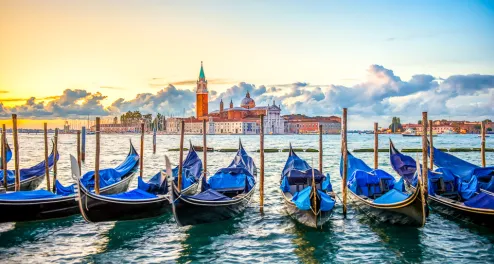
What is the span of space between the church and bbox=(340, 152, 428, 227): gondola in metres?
68.6

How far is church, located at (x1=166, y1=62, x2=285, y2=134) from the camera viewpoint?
76.6 m

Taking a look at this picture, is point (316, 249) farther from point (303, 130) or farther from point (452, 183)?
point (303, 130)

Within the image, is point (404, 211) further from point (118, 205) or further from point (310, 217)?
point (118, 205)

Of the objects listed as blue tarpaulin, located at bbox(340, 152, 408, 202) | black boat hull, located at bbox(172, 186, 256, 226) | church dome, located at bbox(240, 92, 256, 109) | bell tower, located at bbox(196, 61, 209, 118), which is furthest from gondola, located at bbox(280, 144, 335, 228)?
church dome, located at bbox(240, 92, 256, 109)

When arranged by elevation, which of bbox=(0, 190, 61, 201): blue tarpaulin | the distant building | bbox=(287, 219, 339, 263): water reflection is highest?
the distant building

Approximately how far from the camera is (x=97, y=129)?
260 inches

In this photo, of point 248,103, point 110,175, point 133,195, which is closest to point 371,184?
point 133,195

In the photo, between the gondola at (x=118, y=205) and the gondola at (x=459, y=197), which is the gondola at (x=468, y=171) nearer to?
the gondola at (x=459, y=197)

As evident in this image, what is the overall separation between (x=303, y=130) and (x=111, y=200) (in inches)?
3032

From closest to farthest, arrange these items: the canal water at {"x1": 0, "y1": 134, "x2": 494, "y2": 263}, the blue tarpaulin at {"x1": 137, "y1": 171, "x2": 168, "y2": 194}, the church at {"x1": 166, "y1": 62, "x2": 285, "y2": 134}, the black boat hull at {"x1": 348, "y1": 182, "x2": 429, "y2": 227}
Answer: the canal water at {"x1": 0, "y1": 134, "x2": 494, "y2": 263}, the black boat hull at {"x1": 348, "y1": 182, "x2": 429, "y2": 227}, the blue tarpaulin at {"x1": 137, "y1": 171, "x2": 168, "y2": 194}, the church at {"x1": 166, "y1": 62, "x2": 285, "y2": 134}

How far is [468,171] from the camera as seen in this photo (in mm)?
7520

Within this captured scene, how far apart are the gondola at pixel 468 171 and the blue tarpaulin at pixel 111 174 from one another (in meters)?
6.00

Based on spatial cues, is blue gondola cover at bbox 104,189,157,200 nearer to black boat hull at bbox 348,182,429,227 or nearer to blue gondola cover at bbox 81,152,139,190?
blue gondola cover at bbox 81,152,139,190

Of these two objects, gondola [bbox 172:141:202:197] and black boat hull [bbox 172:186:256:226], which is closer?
black boat hull [bbox 172:186:256:226]
